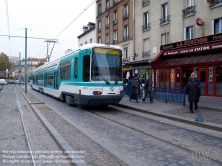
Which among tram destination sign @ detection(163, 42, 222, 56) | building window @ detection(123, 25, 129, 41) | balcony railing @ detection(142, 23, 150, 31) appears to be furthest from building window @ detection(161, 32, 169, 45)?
building window @ detection(123, 25, 129, 41)

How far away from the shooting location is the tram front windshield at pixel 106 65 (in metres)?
10.2

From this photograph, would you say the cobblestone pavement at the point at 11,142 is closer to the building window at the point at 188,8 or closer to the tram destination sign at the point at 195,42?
the tram destination sign at the point at 195,42

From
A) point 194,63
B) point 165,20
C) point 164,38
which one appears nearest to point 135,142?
point 194,63

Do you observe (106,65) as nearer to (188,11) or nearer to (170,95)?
(170,95)

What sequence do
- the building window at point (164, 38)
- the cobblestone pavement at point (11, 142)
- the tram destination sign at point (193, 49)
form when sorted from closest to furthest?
1. the cobblestone pavement at point (11, 142)
2. the tram destination sign at point (193, 49)
3. the building window at point (164, 38)

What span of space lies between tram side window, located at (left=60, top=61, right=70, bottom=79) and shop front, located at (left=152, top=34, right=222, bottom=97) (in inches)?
347

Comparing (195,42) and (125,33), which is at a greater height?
(125,33)

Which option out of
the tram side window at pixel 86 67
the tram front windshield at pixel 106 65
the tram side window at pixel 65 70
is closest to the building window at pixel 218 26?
the tram front windshield at pixel 106 65

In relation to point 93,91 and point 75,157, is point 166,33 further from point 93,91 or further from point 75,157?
point 75,157

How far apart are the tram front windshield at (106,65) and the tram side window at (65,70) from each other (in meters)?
2.76

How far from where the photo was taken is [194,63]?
16.2 meters

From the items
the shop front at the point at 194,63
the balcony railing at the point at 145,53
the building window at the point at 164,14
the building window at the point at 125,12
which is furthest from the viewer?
the building window at the point at 125,12

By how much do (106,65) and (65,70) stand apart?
12.1 feet

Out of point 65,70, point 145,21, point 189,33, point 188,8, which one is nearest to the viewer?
point 65,70
